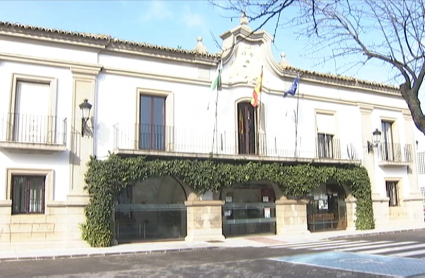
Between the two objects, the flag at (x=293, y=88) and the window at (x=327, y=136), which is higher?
the flag at (x=293, y=88)

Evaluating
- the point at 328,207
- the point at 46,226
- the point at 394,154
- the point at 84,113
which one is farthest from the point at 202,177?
the point at 394,154

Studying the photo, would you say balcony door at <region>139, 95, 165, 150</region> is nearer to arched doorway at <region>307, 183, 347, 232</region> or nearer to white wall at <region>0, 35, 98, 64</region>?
white wall at <region>0, 35, 98, 64</region>

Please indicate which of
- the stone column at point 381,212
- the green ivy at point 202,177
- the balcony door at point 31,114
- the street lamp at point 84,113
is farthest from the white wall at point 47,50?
the stone column at point 381,212

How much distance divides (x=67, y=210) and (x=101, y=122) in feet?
10.2

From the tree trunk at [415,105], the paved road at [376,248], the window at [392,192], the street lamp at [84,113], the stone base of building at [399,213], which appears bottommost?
the paved road at [376,248]

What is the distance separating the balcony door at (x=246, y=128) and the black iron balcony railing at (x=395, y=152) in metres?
7.03

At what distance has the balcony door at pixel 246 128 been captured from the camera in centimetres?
1839

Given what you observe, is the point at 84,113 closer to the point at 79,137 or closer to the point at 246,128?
the point at 79,137

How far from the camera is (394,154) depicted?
22641 mm

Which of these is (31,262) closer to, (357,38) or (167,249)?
(167,249)

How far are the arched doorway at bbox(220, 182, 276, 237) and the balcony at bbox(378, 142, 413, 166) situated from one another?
20.4ft

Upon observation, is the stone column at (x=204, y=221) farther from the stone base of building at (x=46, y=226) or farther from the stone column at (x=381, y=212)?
the stone column at (x=381, y=212)

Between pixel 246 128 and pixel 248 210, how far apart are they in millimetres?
3255

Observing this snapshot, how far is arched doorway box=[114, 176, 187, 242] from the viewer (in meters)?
16.2
